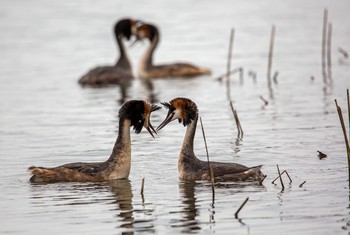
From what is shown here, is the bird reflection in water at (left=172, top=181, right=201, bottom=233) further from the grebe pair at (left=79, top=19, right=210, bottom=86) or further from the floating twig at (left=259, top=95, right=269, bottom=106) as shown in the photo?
the grebe pair at (left=79, top=19, right=210, bottom=86)

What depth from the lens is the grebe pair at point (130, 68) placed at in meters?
27.0

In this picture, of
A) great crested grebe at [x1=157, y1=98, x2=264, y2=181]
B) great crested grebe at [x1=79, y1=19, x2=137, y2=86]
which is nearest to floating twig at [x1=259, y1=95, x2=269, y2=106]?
great crested grebe at [x1=79, y1=19, x2=137, y2=86]

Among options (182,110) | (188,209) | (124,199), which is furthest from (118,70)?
(188,209)

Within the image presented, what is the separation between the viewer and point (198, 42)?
115 feet

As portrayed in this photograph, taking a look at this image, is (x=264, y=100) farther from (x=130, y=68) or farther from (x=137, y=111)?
(x=130, y=68)

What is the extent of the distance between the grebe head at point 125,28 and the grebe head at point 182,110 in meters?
14.4

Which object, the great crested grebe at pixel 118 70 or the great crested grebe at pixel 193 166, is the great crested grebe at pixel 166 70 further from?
the great crested grebe at pixel 193 166

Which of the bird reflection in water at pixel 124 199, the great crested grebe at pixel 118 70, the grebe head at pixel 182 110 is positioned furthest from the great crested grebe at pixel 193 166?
the great crested grebe at pixel 118 70

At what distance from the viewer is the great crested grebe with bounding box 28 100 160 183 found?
14.8 metres

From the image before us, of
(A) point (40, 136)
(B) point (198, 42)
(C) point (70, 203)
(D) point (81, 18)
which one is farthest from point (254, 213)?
(D) point (81, 18)

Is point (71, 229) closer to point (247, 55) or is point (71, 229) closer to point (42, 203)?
point (42, 203)

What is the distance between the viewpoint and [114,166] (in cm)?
1505

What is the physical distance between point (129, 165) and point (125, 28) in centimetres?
1472

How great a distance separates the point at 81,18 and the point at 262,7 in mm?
7384
